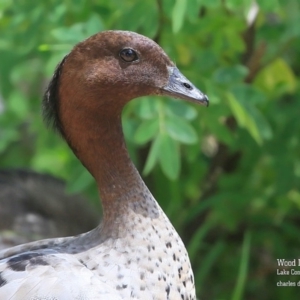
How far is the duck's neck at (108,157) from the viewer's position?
167 centimetres

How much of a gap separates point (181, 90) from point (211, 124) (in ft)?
2.50

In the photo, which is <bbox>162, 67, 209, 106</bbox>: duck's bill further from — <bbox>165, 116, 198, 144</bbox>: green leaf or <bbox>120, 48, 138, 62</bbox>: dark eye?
<bbox>165, 116, 198, 144</bbox>: green leaf

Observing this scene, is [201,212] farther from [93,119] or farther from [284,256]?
[93,119]

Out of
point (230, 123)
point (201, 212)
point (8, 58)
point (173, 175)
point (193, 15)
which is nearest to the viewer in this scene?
point (193, 15)

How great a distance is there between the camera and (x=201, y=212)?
2936 millimetres

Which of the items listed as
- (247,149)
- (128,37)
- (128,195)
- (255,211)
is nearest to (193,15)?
(128,37)

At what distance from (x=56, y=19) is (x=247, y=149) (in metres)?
0.87

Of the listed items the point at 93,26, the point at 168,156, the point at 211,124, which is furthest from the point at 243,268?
the point at 93,26

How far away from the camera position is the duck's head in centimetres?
162

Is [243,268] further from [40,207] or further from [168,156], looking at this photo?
[40,207]

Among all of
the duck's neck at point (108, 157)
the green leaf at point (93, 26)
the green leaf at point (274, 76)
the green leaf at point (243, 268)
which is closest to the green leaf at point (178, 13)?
the green leaf at point (93, 26)

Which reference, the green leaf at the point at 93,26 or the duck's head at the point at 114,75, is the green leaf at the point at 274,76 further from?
the duck's head at the point at 114,75

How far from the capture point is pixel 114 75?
1628 millimetres

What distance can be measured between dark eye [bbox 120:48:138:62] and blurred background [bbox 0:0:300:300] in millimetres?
339
